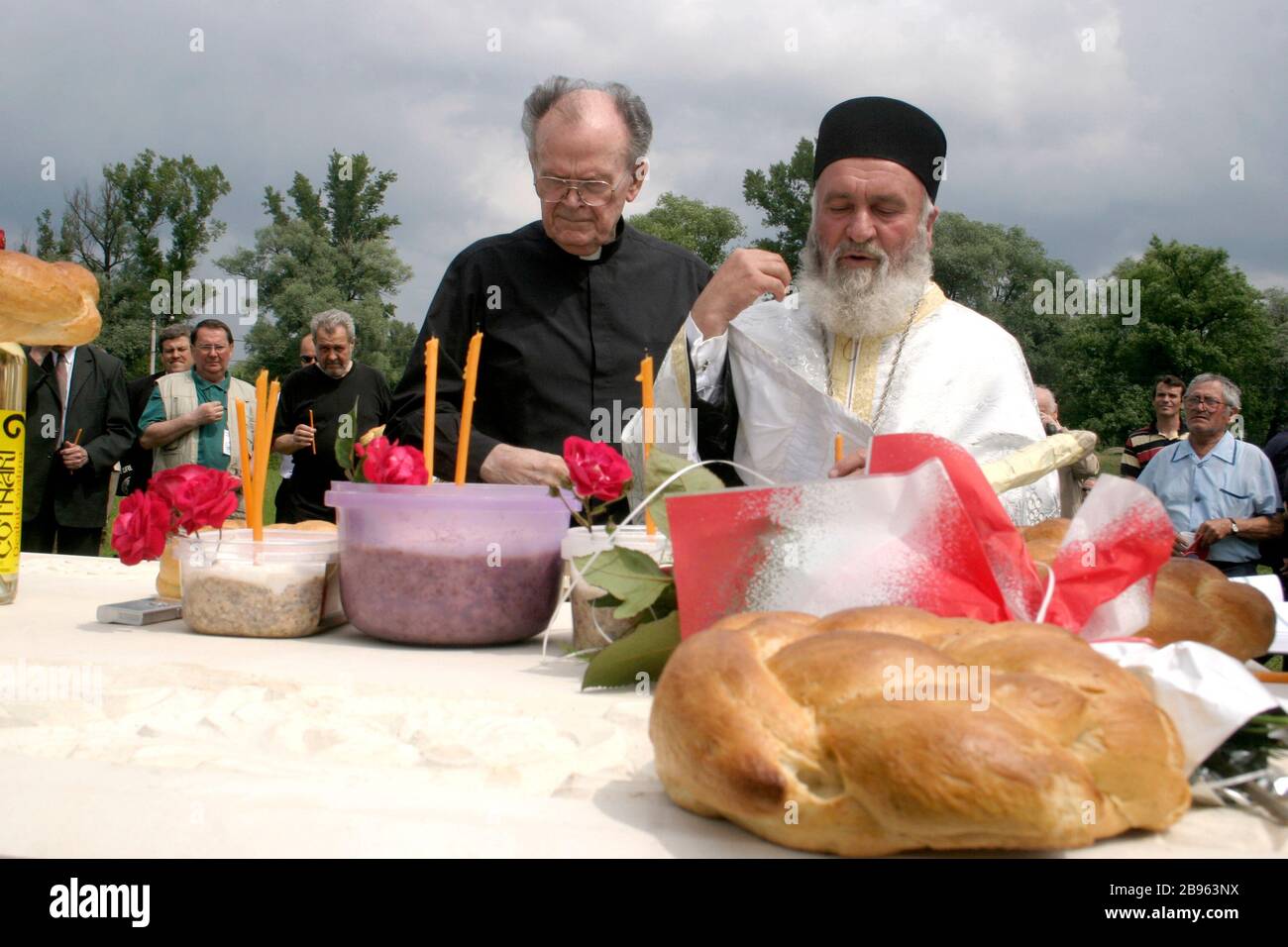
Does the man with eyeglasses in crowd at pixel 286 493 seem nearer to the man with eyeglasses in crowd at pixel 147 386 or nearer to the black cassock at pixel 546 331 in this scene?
the man with eyeglasses in crowd at pixel 147 386

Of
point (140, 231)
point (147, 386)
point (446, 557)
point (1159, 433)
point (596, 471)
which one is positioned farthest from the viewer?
point (140, 231)

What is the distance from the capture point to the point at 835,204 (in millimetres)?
2682

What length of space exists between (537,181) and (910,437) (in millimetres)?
1783

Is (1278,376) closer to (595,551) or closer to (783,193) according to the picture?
(783,193)

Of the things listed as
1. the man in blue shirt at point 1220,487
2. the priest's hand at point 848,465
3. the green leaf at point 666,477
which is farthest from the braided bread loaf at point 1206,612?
the man in blue shirt at point 1220,487

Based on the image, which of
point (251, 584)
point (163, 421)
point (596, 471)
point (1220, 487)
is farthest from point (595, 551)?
point (1220, 487)

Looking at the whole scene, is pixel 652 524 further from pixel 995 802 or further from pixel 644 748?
pixel 995 802

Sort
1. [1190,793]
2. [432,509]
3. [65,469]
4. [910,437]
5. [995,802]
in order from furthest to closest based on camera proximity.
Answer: [65,469]
[432,509]
[910,437]
[1190,793]
[995,802]

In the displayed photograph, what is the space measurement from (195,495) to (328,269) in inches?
1284

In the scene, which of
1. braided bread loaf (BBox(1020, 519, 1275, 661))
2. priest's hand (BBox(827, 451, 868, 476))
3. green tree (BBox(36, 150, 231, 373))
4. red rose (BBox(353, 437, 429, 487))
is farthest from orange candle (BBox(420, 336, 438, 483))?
green tree (BBox(36, 150, 231, 373))

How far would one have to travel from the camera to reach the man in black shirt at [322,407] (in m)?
6.11

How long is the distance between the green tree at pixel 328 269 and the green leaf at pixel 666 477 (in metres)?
28.9

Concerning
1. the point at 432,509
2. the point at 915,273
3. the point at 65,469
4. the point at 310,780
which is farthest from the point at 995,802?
the point at 65,469

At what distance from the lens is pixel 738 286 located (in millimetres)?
2365
